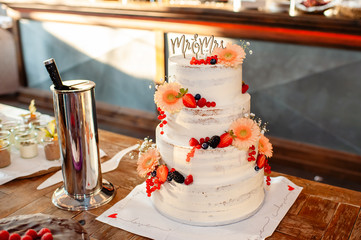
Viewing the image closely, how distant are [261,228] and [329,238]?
8.6 inches

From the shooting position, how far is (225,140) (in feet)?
4.52

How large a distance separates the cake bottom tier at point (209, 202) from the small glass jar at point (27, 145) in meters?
0.77

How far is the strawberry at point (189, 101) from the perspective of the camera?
54.0 inches

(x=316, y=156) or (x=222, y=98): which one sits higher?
(x=222, y=98)

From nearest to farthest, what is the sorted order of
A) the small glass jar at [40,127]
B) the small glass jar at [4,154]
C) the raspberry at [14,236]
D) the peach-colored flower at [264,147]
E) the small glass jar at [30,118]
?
the raspberry at [14,236], the peach-colored flower at [264,147], the small glass jar at [4,154], the small glass jar at [40,127], the small glass jar at [30,118]

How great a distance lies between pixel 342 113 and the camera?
10.1 feet

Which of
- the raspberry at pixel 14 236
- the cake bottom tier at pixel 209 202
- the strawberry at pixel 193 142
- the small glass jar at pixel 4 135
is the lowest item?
the cake bottom tier at pixel 209 202

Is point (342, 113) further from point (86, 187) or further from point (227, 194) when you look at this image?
point (86, 187)

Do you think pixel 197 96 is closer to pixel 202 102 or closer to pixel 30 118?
pixel 202 102

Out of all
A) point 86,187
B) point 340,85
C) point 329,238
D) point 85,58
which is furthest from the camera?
point 85,58

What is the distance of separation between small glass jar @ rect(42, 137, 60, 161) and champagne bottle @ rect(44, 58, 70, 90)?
1.70ft

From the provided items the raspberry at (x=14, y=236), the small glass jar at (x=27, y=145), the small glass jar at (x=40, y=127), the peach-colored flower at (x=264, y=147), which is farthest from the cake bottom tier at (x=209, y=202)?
the small glass jar at (x=40, y=127)

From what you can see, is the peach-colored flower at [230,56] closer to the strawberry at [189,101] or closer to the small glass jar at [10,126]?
the strawberry at [189,101]

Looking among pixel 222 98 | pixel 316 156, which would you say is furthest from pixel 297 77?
pixel 222 98
